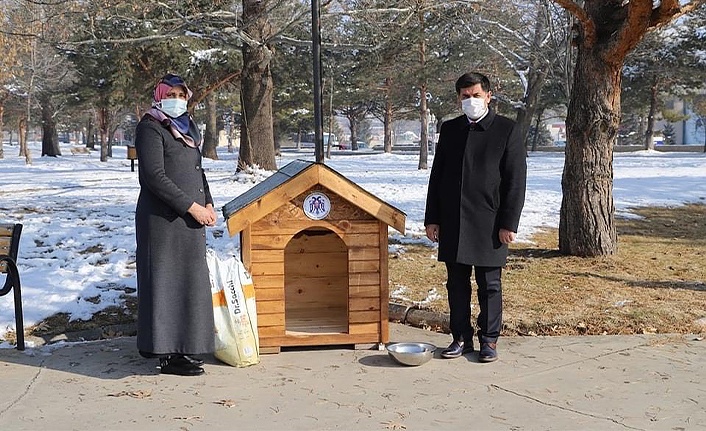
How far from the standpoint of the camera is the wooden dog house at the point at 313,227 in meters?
4.51

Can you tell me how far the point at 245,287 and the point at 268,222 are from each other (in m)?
0.43

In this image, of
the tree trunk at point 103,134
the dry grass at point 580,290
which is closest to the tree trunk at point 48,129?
the tree trunk at point 103,134

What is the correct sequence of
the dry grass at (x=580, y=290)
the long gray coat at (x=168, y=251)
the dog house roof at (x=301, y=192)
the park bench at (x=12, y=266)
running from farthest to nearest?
the dry grass at (x=580, y=290), the park bench at (x=12, y=266), the dog house roof at (x=301, y=192), the long gray coat at (x=168, y=251)

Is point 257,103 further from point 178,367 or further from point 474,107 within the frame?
point 178,367

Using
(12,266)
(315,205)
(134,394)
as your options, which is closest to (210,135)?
(12,266)

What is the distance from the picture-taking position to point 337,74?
1409 inches

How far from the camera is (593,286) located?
640 centimetres

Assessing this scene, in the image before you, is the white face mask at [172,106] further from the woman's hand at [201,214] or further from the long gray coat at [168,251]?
the woman's hand at [201,214]

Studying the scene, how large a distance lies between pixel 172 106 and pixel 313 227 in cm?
116

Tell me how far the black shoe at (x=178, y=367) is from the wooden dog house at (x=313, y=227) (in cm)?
→ 52

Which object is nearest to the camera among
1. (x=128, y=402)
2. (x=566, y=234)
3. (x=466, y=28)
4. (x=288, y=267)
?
(x=128, y=402)

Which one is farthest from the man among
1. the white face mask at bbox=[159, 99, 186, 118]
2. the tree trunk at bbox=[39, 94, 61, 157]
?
the tree trunk at bbox=[39, 94, 61, 157]

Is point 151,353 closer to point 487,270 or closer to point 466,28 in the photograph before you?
point 487,270

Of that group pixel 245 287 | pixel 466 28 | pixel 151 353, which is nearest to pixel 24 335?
pixel 151 353
